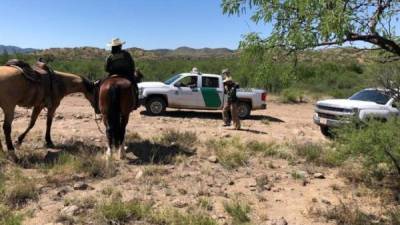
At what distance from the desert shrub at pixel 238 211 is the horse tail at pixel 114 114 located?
11.0ft

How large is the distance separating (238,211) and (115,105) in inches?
155

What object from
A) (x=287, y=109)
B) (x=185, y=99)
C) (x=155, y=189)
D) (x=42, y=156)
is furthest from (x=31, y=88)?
(x=287, y=109)

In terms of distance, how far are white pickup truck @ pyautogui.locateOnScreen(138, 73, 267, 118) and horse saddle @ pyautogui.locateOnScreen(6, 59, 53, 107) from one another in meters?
8.07

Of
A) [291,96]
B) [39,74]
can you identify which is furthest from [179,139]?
[291,96]

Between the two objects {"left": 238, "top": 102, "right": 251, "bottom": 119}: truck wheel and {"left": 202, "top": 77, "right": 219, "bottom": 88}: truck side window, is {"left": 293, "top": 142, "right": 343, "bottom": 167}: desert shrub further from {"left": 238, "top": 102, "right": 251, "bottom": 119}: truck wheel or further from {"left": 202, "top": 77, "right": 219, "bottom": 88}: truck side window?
{"left": 202, "top": 77, "right": 219, "bottom": 88}: truck side window

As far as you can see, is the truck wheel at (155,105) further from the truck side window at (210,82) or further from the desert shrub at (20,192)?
→ the desert shrub at (20,192)

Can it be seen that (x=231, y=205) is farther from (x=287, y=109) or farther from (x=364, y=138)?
(x=287, y=109)

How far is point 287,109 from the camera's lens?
942 inches

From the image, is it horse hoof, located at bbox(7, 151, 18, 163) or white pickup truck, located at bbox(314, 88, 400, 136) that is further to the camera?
white pickup truck, located at bbox(314, 88, 400, 136)

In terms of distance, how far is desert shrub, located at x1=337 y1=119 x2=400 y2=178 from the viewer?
26.9 feet

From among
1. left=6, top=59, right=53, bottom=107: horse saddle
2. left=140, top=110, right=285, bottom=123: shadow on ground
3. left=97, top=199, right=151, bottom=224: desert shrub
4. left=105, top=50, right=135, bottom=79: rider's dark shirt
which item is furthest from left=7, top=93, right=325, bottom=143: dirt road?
left=97, top=199, right=151, bottom=224: desert shrub

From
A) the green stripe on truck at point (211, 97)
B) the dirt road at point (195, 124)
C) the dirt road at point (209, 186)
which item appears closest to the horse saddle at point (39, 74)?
the dirt road at point (209, 186)

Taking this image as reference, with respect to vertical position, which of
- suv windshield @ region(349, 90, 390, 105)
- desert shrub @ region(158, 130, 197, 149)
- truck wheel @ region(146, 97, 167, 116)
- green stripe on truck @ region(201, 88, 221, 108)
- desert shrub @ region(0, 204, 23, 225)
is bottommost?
desert shrub @ region(0, 204, 23, 225)

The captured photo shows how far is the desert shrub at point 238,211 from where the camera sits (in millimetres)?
7026
